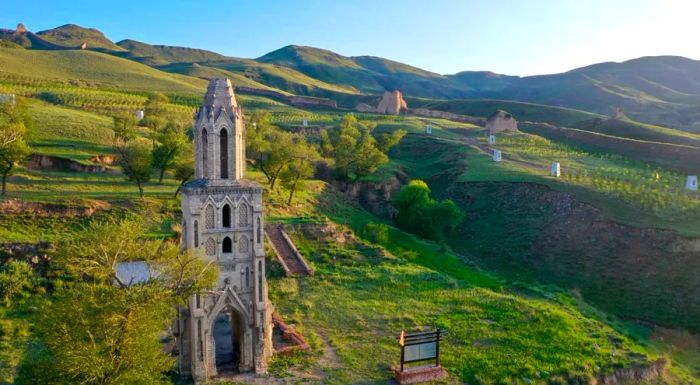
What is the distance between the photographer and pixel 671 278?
32.7 m

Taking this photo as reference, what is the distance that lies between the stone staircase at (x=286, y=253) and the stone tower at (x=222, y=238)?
10788mm

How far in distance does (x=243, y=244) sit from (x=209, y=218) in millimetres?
1552

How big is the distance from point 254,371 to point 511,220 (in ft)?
103

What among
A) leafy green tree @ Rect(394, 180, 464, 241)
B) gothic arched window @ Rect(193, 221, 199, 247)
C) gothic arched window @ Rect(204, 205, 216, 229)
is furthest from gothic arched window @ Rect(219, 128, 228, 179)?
leafy green tree @ Rect(394, 180, 464, 241)

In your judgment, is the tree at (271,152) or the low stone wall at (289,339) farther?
the tree at (271,152)

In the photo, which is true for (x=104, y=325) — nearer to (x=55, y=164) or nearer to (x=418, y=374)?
(x=418, y=374)

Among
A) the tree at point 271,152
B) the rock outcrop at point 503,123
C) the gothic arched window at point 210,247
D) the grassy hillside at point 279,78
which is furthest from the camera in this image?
the grassy hillside at point 279,78

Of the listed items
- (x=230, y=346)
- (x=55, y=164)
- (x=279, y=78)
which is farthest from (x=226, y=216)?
(x=279, y=78)

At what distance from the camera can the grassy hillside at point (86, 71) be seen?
93.2m

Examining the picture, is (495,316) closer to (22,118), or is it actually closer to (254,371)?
(254,371)

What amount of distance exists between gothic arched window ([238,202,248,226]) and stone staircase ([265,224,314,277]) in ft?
37.1

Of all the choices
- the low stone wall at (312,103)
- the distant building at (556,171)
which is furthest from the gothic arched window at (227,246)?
the low stone wall at (312,103)

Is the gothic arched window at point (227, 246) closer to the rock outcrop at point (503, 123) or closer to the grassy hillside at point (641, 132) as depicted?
the grassy hillside at point (641, 132)

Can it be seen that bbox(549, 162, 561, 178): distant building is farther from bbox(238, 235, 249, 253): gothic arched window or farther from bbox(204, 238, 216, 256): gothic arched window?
bbox(204, 238, 216, 256): gothic arched window
